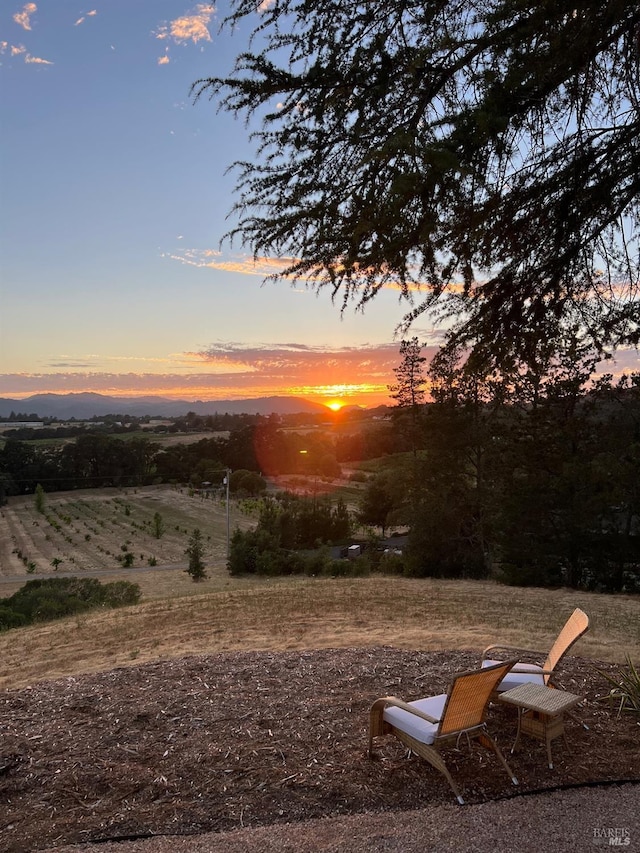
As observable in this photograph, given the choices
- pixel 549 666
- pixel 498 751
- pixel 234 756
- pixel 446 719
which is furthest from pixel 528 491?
pixel 234 756

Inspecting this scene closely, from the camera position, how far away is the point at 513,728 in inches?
171

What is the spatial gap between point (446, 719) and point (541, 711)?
71cm

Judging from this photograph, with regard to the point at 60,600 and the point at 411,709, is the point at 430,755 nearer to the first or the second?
the point at 411,709

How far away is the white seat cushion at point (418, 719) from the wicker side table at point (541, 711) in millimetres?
506

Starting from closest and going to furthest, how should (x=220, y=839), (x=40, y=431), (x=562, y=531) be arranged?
(x=220, y=839) < (x=562, y=531) < (x=40, y=431)

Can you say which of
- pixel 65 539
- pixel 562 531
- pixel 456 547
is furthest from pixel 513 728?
pixel 65 539

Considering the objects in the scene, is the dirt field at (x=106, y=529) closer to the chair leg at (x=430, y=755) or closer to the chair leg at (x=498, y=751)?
the chair leg at (x=430, y=755)

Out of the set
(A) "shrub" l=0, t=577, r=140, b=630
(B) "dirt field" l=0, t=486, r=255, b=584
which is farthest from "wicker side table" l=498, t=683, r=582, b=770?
(B) "dirt field" l=0, t=486, r=255, b=584

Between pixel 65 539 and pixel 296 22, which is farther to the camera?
pixel 65 539

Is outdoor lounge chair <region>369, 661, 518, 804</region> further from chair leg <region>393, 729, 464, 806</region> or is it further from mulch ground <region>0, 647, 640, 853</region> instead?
mulch ground <region>0, 647, 640, 853</region>

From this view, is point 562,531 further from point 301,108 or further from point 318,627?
point 301,108

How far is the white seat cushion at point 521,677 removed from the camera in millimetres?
4480

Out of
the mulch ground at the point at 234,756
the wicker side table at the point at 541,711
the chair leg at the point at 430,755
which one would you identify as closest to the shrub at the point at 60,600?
the mulch ground at the point at 234,756

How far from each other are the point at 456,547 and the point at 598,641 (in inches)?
603
